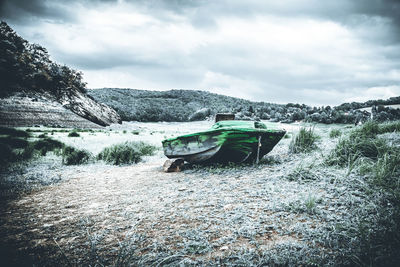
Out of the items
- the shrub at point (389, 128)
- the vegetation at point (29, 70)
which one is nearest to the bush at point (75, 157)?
the shrub at point (389, 128)

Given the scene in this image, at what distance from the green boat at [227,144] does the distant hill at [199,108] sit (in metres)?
9.06

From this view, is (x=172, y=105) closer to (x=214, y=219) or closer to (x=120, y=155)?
(x=120, y=155)

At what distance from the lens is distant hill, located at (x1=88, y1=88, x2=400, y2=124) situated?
15.0 metres

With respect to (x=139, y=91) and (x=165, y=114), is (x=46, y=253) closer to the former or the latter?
(x=165, y=114)

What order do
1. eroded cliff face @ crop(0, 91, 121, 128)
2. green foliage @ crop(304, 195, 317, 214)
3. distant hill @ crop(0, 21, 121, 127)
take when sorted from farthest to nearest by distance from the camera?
distant hill @ crop(0, 21, 121, 127)
eroded cliff face @ crop(0, 91, 121, 128)
green foliage @ crop(304, 195, 317, 214)

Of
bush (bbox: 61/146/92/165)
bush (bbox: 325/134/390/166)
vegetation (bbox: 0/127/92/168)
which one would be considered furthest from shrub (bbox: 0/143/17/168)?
bush (bbox: 325/134/390/166)

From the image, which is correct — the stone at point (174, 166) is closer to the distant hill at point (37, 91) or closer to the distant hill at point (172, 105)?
the distant hill at point (37, 91)

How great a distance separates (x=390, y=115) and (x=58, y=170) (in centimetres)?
1402

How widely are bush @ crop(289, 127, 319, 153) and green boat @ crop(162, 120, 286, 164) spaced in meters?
0.87

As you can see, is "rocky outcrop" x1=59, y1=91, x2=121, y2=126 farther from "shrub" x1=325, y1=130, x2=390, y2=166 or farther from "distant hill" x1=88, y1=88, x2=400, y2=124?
"shrub" x1=325, y1=130, x2=390, y2=166

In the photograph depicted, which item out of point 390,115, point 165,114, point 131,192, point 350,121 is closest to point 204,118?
point 165,114

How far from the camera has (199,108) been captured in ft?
93.6

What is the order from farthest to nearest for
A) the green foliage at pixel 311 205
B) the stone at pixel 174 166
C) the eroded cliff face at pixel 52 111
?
1. the eroded cliff face at pixel 52 111
2. the stone at pixel 174 166
3. the green foliage at pixel 311 205

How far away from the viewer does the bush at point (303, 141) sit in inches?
223
